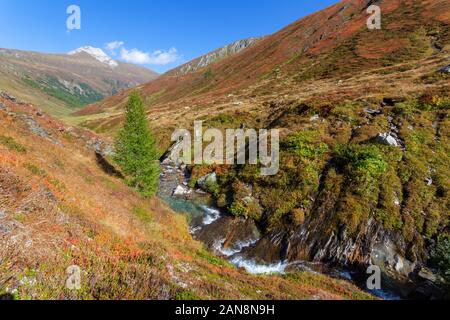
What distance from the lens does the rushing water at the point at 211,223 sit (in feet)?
63.0

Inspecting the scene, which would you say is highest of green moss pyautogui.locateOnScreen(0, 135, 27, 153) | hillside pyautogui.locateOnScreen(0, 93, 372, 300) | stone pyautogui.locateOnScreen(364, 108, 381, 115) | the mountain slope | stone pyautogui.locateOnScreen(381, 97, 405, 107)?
the mountain slope

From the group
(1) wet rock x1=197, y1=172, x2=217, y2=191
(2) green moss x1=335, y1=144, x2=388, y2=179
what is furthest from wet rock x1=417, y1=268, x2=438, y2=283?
(1) wet rock x1=197, y1=172, x2=217, y2=191

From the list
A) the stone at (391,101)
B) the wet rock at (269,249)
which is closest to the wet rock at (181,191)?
the wet rock at (269,249)

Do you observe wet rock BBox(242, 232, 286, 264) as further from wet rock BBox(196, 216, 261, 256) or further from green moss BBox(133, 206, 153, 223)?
green moss BBox(133, 206, 153, 223)

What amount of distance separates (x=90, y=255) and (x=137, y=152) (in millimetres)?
19348

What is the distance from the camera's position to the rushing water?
63.0 ft

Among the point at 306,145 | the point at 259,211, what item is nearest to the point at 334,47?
the point at 306,145

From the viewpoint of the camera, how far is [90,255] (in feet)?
33.9

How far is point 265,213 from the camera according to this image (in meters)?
25.3

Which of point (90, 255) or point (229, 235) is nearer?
point (90, 255)

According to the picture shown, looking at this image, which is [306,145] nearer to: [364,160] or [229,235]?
[364,160]

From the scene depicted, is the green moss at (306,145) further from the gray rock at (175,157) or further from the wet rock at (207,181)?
the gray rock at (175,157)

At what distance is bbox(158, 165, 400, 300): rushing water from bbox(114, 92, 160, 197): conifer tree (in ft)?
13.4
